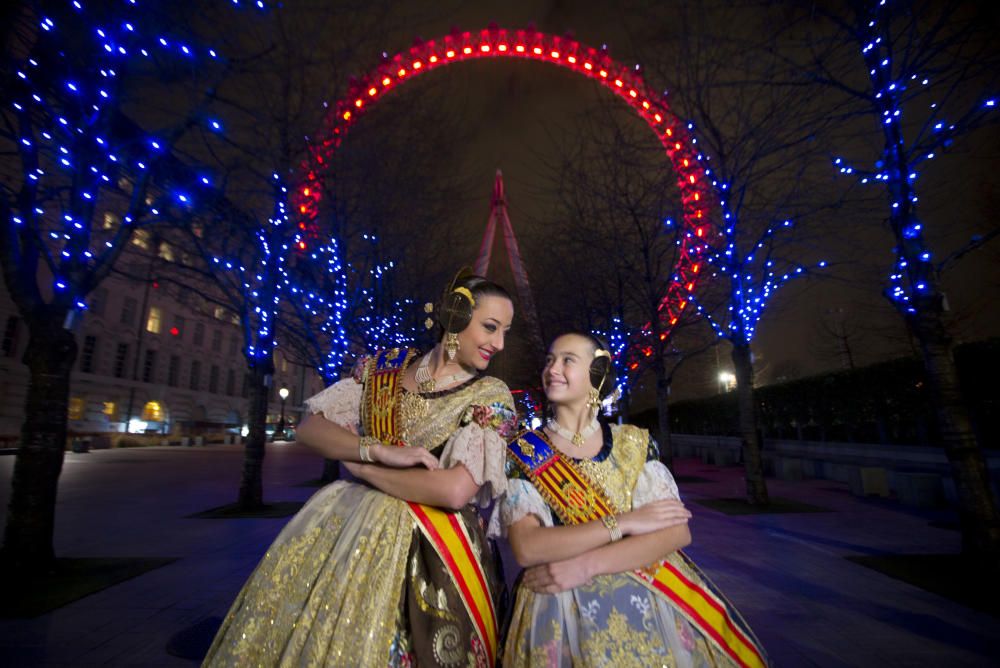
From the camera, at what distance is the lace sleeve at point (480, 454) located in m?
2.07

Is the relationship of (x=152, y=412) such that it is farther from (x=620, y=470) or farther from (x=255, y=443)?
(x=620, y=470)

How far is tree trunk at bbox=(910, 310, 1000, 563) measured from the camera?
5.42m

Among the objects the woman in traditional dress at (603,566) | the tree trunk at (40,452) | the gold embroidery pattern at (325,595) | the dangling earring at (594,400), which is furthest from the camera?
the tree trunk at (40,452)

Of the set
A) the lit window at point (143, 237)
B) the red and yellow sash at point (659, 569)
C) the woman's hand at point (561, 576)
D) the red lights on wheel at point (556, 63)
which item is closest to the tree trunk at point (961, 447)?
the red and yellow sash at point (659, 569)

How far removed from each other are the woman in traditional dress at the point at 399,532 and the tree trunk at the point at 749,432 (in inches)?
383

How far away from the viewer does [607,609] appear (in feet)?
6.70

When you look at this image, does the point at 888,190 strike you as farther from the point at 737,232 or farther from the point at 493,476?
the point at 493,476

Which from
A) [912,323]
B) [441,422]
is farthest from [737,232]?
[441,422]

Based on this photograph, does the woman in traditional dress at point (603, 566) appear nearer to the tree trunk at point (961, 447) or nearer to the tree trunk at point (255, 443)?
the tree trunk at point (961, 447)

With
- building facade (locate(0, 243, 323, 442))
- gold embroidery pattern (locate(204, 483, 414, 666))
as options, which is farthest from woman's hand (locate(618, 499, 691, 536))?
building facade (locate(0, 243, 323, 442))

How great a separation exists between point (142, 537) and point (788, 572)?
8.96 metres

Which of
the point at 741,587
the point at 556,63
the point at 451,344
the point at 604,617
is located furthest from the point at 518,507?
the point at 556,63

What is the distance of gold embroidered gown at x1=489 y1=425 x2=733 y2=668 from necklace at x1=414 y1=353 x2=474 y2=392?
50 cm

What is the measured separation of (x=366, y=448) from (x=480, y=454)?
490 millimetres
